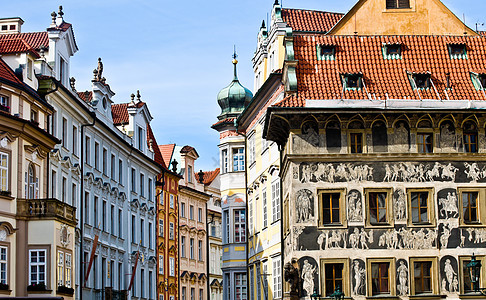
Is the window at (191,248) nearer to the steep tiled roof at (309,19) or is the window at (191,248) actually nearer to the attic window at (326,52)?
the steep tiled roof at (309,19)

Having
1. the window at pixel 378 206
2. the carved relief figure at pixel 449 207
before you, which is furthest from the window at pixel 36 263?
the carved relief figure at pixel 449 207

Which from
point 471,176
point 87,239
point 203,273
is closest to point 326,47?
point 471,176

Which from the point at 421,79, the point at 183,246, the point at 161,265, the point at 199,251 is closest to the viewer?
the point at 421,79

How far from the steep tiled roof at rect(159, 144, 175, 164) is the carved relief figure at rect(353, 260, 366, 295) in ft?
146

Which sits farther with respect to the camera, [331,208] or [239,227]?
[239,227]

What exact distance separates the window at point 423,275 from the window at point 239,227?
1680cm

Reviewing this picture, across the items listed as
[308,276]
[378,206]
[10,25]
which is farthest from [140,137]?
[308,276]

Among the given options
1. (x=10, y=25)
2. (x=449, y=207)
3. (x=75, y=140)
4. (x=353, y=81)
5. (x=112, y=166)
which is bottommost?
(x=449, y=207)

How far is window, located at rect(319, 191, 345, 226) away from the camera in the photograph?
36.9 metres


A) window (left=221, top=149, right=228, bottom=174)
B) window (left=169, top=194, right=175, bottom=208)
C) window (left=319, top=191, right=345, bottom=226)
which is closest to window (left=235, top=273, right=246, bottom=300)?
window (left=221, top=149, right=228, bottom=174)

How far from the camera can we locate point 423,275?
36.7 meters

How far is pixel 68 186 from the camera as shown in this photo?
46594 millimetres

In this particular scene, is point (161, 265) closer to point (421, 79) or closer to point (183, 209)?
point (183, 209)

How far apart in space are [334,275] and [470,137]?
25.2 ft
